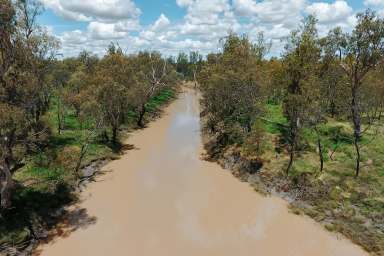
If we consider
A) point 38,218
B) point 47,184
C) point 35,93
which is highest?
point 35,93

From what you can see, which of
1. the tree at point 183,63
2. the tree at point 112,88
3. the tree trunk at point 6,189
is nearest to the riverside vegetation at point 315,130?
the tree at point 112,88

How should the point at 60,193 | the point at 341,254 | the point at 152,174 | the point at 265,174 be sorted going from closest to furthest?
the point at 341,254, the point at 60,193, the point at 265,174, the point at 152,174

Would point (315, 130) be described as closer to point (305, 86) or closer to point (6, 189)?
point (305, 86)

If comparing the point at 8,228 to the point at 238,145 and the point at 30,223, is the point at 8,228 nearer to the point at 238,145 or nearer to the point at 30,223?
the point at 30,223

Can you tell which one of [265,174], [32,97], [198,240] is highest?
[32,97]

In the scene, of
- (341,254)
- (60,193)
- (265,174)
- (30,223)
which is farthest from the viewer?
(265,174)

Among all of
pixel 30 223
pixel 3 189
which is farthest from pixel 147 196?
pixel 3 189

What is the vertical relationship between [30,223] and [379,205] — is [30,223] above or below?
below

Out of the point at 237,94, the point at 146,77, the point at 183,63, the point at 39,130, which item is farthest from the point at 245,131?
the point at 183,63
